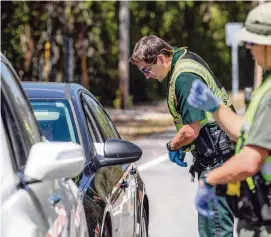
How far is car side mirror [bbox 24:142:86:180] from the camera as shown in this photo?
4398 mm

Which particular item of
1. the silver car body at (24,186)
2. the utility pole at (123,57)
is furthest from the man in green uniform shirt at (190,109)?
the utility pole at (123,57)

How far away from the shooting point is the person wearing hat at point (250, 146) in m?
4.82

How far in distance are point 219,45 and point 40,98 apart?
41609 millimetres

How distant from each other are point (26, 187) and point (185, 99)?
2.78 m

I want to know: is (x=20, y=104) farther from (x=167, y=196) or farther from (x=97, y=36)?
(x=97, y=36)

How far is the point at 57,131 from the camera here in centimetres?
715

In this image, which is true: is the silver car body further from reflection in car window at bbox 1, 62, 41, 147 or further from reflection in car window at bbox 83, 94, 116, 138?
reflection in car window at bbox 83, 94, 116, 138

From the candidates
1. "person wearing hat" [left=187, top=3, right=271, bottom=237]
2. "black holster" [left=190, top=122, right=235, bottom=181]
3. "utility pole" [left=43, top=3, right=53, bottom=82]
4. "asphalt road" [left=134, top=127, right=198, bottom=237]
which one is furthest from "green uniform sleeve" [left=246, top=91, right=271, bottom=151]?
"utility pole" [left=43, top=3, right=53, bottom=82]

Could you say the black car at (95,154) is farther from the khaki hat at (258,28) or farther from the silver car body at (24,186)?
the khaki hat at (258,28)

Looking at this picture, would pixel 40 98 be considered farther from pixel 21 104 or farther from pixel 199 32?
pixel 199 32

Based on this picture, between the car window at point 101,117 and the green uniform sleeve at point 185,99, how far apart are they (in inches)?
28.9

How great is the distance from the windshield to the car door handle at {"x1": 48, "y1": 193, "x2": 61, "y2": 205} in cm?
199

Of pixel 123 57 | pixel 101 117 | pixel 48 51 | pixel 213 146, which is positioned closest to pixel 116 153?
pixel 213 146

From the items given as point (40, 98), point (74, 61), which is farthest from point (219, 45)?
point (40, 98)
